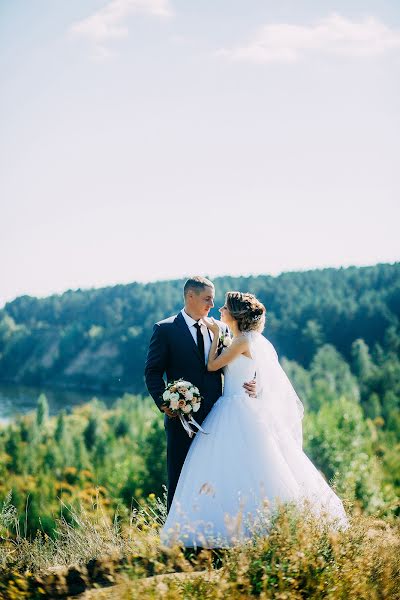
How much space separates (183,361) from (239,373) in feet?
Answer: 1.72

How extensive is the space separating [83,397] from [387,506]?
94253mm

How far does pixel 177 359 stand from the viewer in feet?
16.8

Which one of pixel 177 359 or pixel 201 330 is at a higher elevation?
pixel 201 330

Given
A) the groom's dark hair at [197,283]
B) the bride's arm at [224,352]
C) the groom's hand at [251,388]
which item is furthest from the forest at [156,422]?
the groom's dark hair at [197,283]

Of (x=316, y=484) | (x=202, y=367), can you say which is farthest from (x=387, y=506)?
(x=202, y=367)

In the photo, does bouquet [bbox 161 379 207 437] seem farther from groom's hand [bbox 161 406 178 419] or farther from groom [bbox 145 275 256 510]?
groom [bbox 145 275 256 510]

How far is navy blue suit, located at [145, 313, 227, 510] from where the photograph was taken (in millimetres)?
5027

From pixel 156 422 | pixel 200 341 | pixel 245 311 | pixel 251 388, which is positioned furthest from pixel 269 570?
pixel 156 422

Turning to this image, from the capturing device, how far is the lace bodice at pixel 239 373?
16.8 ft

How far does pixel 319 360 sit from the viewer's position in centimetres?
6688

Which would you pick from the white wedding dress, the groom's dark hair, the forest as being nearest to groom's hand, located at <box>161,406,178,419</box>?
the white wedding dress

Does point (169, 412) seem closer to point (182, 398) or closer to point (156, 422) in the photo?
point (182, 398)

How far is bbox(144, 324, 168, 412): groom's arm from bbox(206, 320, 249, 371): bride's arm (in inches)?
16.4

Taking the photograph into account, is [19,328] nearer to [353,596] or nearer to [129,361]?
[129,361]
